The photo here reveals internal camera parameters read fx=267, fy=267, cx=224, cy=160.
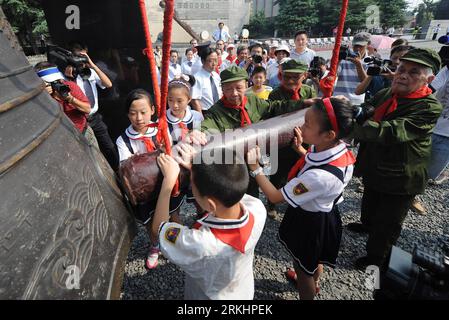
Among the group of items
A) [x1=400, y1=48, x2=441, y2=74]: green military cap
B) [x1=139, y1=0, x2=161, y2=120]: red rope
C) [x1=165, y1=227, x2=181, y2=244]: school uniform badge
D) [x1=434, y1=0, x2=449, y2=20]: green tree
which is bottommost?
[x1=165, y1=227, x2=181, y2=244]: school uniform badge

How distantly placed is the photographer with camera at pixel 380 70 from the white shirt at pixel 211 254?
114 inches

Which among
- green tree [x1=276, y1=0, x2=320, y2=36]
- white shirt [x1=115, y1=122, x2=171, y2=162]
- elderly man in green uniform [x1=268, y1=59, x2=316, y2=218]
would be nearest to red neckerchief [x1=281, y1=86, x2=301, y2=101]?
elderly man in green uniform [x1=268, y1=59, x2=316, y2=218]

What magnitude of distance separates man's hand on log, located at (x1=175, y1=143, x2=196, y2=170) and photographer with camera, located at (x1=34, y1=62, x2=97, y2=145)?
1396 mm

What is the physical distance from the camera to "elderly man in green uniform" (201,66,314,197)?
2482mm

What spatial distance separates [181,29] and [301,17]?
24.7 metres

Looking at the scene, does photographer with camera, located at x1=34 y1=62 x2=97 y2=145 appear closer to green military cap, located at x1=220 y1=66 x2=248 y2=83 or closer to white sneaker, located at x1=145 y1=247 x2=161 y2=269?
white sneaker, located at x1=145 y1=247 x2=161 y2=269

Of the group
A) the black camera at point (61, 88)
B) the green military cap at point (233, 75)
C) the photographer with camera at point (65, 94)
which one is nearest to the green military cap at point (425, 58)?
the green military cap at point (233, 75)

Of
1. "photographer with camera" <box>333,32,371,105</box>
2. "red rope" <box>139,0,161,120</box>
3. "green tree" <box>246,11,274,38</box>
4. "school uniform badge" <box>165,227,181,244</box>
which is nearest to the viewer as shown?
"red rope" <box>139,0,161,120</box>

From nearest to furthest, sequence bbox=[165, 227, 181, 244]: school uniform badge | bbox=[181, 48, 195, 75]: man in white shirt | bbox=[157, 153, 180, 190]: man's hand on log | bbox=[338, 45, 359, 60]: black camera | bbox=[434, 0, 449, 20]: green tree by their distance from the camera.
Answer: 1. bbox=[157, 153, 180, 190]: man's hand on log
2. bbox=[165, 227, 181, 244]: school uniform badge
3. bbox=[338, 45, 359, 60]: black camera
4. bbox=[181, 48, 195, 75]: man in white shirt
5. bbox=[434, 0, 449, 20]: green tree

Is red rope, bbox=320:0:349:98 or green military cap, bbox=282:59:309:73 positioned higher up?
red rope, bbox=320:0:349:98

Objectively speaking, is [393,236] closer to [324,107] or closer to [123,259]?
[324,107]

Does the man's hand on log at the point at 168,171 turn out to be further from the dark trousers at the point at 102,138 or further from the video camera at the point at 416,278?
the dark trousers at the point at 102,138

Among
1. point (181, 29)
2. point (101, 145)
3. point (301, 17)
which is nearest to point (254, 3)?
point (301, 17)

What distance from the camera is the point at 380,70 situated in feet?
11.2
